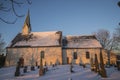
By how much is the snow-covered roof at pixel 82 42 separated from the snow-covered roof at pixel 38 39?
2.83 meters

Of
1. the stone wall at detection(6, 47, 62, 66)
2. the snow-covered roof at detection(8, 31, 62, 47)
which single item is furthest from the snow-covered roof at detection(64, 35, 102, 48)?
the stone wall at detection(6, 47, 62, 66)

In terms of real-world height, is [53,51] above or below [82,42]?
below

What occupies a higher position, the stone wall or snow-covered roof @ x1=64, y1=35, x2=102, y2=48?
snow-covered roof @ x1=64, y1=35, x2=102, y2=48

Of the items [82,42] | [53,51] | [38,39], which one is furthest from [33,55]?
[82,42]

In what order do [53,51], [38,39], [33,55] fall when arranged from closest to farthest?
1. [53,51]
2. [33,55]
3. [38,39]

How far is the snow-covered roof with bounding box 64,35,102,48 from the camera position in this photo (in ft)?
116

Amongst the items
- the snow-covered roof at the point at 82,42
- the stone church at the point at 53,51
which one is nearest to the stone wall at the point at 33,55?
the stone church at the point at 53,51

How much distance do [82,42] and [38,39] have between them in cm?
1150

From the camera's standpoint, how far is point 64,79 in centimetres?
1448

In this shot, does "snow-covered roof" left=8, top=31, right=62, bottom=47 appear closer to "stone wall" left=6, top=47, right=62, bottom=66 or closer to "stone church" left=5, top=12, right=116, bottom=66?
"stone church" left=5, top=12, right=116, bottom=66

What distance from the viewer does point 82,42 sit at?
3650cm

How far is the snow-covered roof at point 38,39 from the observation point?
35469mm

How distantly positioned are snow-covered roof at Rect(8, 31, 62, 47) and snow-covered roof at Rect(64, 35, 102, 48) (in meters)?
2.83

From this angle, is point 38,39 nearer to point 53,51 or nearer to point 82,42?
point 53,51
